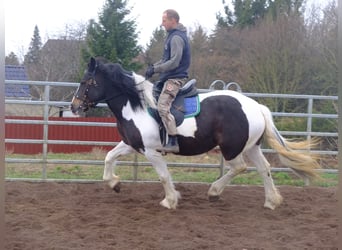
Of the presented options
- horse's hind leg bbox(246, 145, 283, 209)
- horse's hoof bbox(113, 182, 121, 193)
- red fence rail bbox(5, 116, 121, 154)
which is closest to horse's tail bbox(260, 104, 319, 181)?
horse's hind leg bbox(246, 145, 283, 209)

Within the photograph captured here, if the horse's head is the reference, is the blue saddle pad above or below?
below

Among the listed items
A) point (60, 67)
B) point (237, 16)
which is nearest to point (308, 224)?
point (60, 67)

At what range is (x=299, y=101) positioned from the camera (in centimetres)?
1714

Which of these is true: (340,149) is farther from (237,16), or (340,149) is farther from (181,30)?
(237,16)

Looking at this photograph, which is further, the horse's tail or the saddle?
the horse's tail

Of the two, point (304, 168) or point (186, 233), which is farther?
point (304, 168)

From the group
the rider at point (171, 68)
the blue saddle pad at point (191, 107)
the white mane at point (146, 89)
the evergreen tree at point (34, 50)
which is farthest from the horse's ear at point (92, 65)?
the evergreen tree at point (34, 50)

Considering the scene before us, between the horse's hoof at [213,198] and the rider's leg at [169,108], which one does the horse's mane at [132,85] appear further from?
the horse's hoof at [213,198]

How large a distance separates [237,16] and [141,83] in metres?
22.6

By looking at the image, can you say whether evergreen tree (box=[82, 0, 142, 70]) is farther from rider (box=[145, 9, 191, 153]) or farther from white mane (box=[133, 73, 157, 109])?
rider (box=[145, 9, 191, 153])

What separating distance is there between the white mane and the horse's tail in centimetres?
140

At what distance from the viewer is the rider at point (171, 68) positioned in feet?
18.5

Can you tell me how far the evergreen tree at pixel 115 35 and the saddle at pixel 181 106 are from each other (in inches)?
521

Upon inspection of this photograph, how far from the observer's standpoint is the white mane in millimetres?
5805
